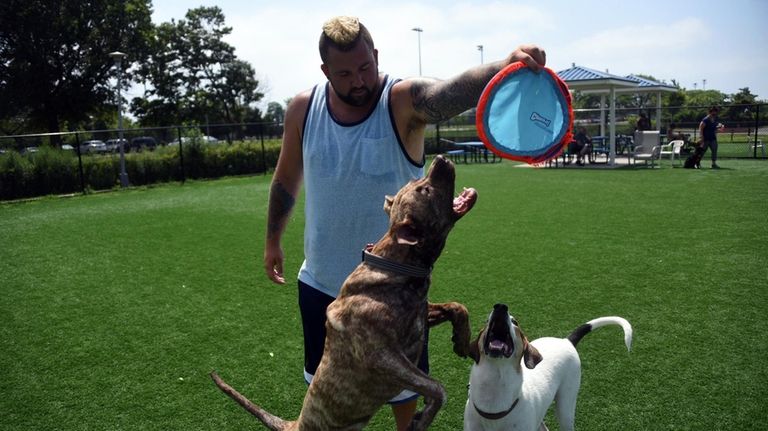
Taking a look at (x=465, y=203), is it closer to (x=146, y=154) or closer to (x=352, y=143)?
(x=352, y=143)

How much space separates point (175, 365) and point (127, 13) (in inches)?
1431

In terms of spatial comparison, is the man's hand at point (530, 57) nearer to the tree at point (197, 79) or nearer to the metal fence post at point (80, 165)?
the metal fence post at point (80, 165)

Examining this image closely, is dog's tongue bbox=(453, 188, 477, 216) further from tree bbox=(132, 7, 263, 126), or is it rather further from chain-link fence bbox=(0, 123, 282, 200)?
tree bbox=(132, 7, 263, 126)

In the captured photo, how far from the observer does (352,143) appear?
2.30 meters

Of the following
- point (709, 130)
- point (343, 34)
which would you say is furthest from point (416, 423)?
point (709, 130)

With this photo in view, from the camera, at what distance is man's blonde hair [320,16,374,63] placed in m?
2.07

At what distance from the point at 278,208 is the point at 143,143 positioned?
20045 millimetres

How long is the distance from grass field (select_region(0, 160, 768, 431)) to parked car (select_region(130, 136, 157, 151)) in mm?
9987

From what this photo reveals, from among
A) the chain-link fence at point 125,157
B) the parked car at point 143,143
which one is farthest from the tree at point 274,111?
the parked car at point 143,143

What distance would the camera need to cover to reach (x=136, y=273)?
7422 millimetres

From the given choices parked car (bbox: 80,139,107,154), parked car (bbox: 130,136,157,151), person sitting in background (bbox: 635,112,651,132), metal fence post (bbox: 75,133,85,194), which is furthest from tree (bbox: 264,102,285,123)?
person sitting in background (bbox: 635,112,651,132)

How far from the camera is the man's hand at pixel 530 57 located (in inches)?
71.7

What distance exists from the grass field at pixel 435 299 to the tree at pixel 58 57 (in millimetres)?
24903

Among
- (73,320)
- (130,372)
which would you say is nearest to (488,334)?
(130,372)
